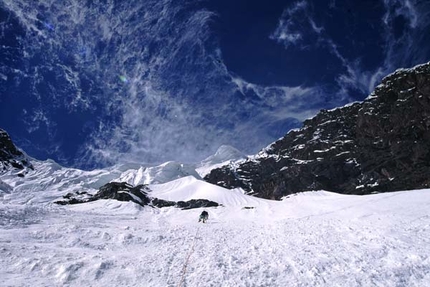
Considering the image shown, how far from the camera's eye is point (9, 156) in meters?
165

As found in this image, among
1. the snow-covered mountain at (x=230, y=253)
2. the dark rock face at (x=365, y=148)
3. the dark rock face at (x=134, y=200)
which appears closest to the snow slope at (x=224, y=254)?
the snow-covered mountain at (x=230, y=253)

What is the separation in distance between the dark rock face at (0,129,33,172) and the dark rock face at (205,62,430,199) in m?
119

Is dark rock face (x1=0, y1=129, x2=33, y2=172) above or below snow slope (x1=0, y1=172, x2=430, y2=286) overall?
above

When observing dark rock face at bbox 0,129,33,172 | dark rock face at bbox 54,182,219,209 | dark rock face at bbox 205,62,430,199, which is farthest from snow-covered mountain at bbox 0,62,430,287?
dark rock face at bbox 0,129,33,172

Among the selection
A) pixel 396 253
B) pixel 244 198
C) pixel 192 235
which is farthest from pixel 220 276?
pixel 244 198

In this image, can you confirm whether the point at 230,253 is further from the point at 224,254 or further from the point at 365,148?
the point at 365,148

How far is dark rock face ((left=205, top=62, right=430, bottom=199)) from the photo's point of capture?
112 m

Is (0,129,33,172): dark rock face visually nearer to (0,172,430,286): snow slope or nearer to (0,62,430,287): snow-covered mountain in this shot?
(0,62,430,287): snow-covered mountain

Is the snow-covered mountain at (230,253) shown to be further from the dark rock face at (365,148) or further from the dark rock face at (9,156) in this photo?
the dark rock face at (9,156)

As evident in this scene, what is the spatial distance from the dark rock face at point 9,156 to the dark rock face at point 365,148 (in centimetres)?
11946

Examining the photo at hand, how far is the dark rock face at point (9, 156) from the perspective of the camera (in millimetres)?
156250

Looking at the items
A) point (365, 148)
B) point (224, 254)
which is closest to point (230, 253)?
point (224, 254)

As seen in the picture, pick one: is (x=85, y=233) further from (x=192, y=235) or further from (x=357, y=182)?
(x=357, y=182)

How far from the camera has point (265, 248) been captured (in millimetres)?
18078
